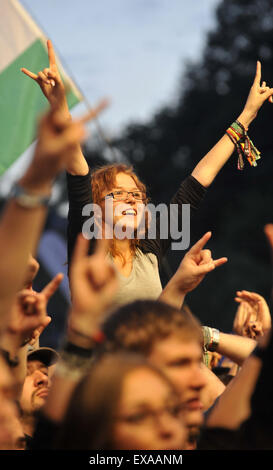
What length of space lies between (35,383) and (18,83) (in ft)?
7.67

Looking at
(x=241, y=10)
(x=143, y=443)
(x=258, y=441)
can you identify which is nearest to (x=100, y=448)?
(x=143, y=443)

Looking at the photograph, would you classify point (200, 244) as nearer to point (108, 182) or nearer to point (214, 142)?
point (108, 182)

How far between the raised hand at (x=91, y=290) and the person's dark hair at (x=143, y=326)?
11cm

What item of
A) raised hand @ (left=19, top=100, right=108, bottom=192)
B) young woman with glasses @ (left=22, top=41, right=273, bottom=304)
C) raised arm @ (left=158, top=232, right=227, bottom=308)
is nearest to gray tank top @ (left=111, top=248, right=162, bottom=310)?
young woman with glasses @ (left=22, top=41, right=273, bottom=304)

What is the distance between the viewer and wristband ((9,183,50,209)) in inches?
63.5

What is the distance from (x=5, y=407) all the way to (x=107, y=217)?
1445mm

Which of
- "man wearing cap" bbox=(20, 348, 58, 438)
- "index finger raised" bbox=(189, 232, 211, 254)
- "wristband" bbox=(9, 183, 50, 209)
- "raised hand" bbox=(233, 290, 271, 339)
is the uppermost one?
"wristband" bbox=(9, 183, 50, 209)

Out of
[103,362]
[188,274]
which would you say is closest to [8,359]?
[103,362]

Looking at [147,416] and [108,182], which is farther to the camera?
[108,182]

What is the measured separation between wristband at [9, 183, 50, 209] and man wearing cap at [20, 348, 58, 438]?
0.94 m

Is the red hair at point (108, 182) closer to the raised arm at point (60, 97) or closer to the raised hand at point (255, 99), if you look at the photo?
the raised arm at point (60, 97)

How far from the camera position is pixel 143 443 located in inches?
62.9

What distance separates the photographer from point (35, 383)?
8.91ft

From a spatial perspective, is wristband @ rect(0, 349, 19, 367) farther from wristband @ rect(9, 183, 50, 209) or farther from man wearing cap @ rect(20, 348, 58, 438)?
wristband @ rect(9, 183, 50, 209)
